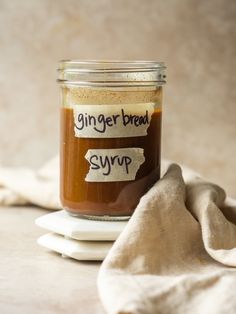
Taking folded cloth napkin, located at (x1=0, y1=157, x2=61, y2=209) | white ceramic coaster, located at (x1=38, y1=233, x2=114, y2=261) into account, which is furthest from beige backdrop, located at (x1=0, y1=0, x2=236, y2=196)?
white ceramic coaster, located at (x1=38, y1=233, x2=114, y2=261)

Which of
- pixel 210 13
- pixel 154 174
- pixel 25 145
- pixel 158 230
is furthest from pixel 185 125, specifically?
pixel 158 230

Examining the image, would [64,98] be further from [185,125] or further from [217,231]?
[185,125]

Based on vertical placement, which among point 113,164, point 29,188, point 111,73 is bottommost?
point 29,188

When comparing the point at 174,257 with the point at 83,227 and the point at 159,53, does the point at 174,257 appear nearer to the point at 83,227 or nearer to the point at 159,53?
the point at 83,227

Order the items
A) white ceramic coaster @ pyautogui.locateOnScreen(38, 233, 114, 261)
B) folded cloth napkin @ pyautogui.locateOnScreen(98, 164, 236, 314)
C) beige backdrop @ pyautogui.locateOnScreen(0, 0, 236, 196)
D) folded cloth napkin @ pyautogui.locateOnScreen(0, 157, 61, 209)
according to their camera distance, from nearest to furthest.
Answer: folded cloth napkin @ pyautogui.locateOnScreen(98, 164, 236, 314) → white ceramic coaster @ pyautogui.locateOnScreen(38, 233, 114, 261) → folded cloth napkin @ pyautogui.locateOnScreen(0, 157, 61, 209) → beige backdrop @ pyautogui.locateOnScreen(0, 0, 236, 196)

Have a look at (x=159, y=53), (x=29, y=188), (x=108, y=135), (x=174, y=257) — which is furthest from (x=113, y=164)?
(x=159, y=53)

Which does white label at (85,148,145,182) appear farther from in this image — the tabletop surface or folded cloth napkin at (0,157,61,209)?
folded cloth napkin at (0,157,61,209)
